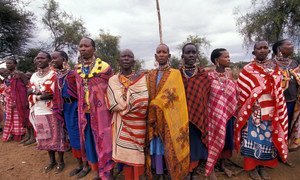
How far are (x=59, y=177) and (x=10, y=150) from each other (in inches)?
102

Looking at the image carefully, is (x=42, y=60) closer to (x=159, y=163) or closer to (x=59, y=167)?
(x=59, y=167)

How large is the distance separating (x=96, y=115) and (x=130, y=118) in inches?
23.8

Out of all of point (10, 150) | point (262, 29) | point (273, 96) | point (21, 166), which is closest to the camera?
point (273, 96)

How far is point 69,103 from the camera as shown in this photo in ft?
14.6

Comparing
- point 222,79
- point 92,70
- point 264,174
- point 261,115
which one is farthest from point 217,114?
point 92,70

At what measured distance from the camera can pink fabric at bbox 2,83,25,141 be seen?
23.0 feet

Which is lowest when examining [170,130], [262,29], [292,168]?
[292,168]

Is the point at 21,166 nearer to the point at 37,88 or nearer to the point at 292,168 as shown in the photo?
the point at 37,88

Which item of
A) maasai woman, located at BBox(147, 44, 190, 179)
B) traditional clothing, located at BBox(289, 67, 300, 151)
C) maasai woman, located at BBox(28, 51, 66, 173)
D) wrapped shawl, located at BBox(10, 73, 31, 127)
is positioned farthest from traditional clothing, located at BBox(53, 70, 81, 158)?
traditional clothing, located at BBox(289, 67, 300, 151)

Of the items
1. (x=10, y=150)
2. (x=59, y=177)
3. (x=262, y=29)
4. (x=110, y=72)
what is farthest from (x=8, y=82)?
(x=262, y=29)

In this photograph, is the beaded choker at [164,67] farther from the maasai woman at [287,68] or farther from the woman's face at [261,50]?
the maasai woman at [287,68]

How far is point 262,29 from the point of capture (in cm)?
1650

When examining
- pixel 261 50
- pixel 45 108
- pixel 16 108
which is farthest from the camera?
pixel 16 108

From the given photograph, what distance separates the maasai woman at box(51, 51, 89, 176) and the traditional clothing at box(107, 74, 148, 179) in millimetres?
901
